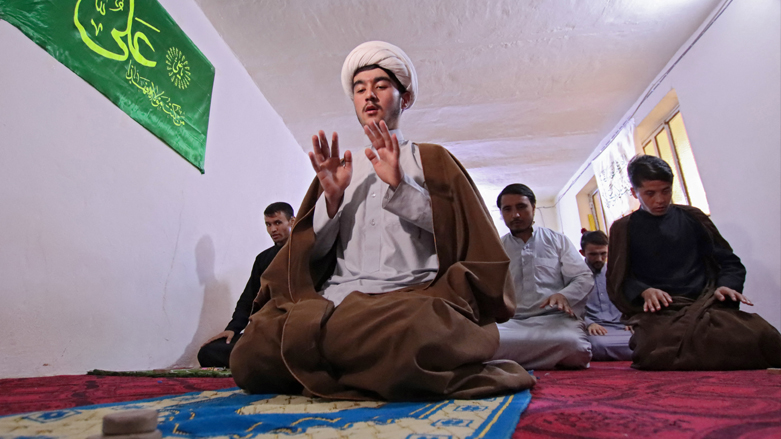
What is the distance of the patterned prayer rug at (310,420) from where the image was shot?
0.75 meters

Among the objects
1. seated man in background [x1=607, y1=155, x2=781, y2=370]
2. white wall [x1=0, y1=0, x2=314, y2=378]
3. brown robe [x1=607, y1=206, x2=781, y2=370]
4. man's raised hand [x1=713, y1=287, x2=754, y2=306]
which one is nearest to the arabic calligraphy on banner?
seated man in background [x1=607, y1=155, x2=781, y2=370]

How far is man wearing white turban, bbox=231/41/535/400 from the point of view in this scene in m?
1.09

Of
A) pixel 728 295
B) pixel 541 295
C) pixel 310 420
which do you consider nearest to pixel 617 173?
pixel 541 295

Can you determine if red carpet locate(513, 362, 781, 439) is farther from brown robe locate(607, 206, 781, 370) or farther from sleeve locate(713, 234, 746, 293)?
sleeve locate(713, 234, 746, 293)

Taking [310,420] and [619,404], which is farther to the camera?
[619,404]

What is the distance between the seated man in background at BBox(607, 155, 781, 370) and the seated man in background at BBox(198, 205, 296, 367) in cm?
207

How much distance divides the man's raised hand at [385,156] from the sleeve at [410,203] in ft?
0.08

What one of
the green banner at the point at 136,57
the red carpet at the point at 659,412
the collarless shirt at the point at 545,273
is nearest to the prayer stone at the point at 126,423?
the red carpet at the point at 659,412

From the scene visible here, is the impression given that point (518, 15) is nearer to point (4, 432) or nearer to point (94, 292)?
point (94, 292)

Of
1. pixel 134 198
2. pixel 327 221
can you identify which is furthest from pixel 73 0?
pixel 327 221

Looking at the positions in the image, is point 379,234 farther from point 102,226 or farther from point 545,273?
point 545,273

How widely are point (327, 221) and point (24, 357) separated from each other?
58.8 inches

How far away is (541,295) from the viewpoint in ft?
9.60

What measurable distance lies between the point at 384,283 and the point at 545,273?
1.96 m
